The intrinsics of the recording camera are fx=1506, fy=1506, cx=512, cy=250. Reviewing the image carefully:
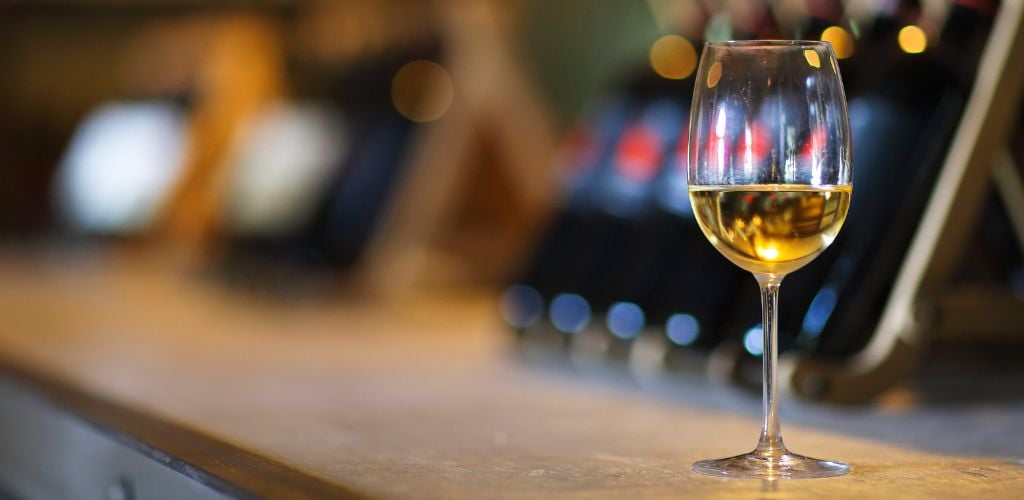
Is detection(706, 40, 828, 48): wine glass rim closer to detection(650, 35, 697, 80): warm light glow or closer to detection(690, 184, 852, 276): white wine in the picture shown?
detection(690, 184, 852, 276): white wine

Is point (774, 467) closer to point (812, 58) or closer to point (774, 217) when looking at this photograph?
point (774, 217)

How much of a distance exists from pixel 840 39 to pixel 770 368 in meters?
0.83

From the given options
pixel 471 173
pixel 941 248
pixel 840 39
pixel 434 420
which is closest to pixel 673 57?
pixel 840 39

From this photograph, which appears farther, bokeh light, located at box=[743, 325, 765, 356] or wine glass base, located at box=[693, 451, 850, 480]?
bokeh light, located at box=[743, 325, 765, 356]

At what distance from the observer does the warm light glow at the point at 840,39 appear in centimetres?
176

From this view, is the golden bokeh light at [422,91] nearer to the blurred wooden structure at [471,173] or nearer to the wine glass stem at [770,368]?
the blurred wooden structure at [471,173]

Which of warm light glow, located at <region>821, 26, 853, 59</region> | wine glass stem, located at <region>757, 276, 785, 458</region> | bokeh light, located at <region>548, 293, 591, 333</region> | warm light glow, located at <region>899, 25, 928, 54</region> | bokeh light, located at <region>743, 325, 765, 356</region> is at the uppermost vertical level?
warm light glow, located at <region>821, 26, 853, 59</region>

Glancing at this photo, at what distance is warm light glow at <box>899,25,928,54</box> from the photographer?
1643 mm

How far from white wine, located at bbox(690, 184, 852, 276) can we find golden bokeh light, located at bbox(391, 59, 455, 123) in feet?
7.74

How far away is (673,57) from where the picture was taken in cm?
210

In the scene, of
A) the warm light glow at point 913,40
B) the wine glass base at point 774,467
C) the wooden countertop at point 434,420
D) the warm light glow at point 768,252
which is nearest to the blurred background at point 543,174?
the warm light glow at point 913,40

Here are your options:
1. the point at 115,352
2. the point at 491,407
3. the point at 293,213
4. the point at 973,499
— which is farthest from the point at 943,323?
the point at 293,213

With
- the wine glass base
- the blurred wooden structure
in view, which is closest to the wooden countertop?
the wine glass base

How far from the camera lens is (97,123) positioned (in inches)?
244
